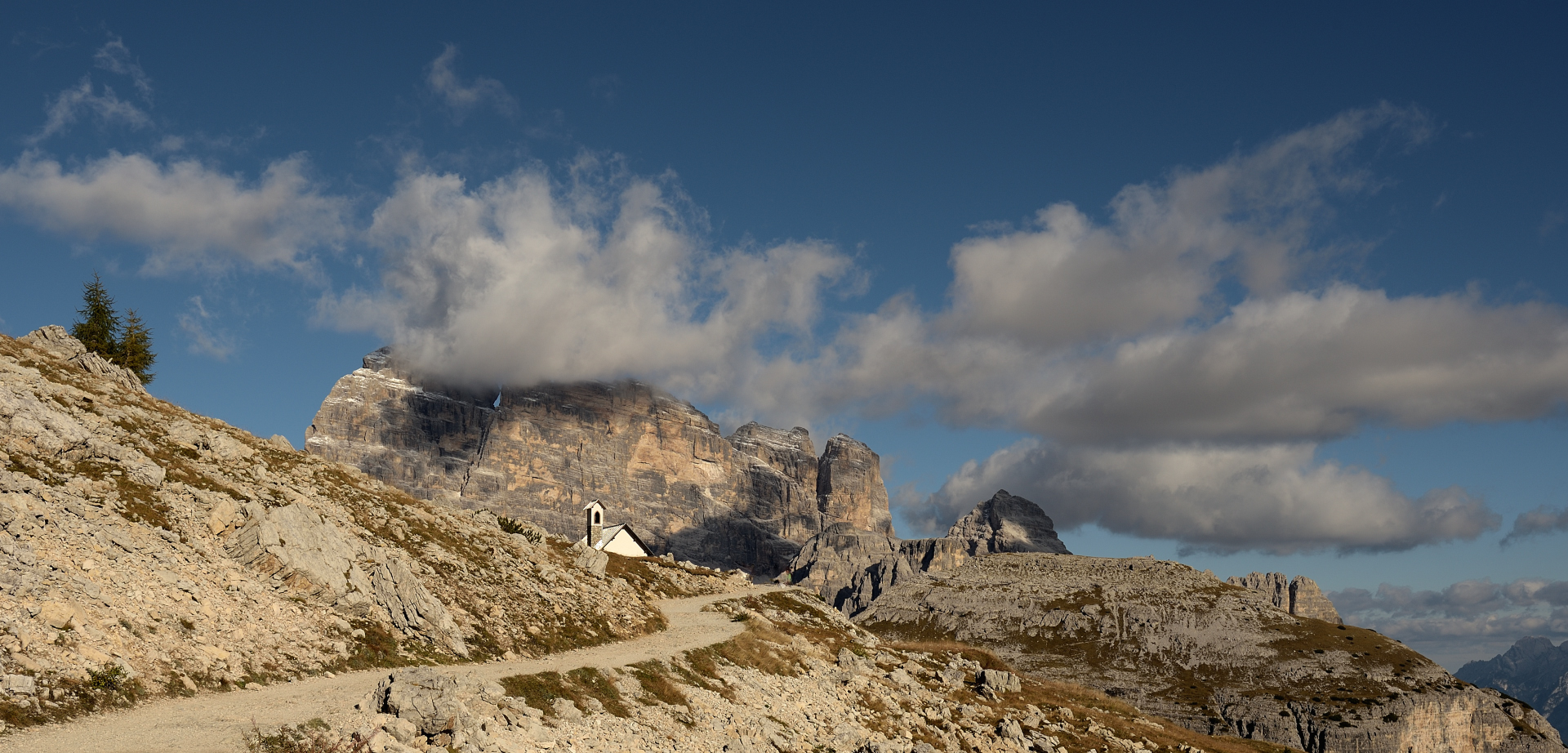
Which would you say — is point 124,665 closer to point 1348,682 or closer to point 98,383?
point 98,383

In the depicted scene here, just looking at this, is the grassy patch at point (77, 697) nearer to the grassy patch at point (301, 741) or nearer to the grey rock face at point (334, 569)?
the grassy patch at point (301, 741)

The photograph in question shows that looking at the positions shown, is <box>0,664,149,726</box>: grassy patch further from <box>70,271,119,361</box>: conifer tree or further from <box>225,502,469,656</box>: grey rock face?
<box>70,271,119,361</box>: conifer tree

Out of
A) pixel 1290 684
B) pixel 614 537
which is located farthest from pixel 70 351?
pixel 1290 684

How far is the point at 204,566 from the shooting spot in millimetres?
34750

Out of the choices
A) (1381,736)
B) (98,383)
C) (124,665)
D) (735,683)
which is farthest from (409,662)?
(1381,736)

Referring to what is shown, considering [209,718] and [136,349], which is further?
[136,349]

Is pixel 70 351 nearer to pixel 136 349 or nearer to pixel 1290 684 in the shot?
pixel 136 349

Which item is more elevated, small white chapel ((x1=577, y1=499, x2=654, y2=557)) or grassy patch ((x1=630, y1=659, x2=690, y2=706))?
small white chapel ((x1=577, y1=499, x2=654, y2=557))

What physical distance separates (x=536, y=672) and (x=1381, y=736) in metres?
174

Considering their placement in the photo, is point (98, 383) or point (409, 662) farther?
point (98, 383)

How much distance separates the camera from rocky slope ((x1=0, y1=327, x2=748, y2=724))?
27312 millimetres

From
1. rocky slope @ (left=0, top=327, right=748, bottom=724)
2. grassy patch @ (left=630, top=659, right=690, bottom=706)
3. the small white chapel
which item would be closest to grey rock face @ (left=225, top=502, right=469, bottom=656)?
rocky slope @ (left=0, top=327, right=748, bottom=724)

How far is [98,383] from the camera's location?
54656 millimetres

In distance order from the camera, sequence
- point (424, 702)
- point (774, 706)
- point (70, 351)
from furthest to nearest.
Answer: point (70, 351) < point (774, 706) < point (424, 702)
